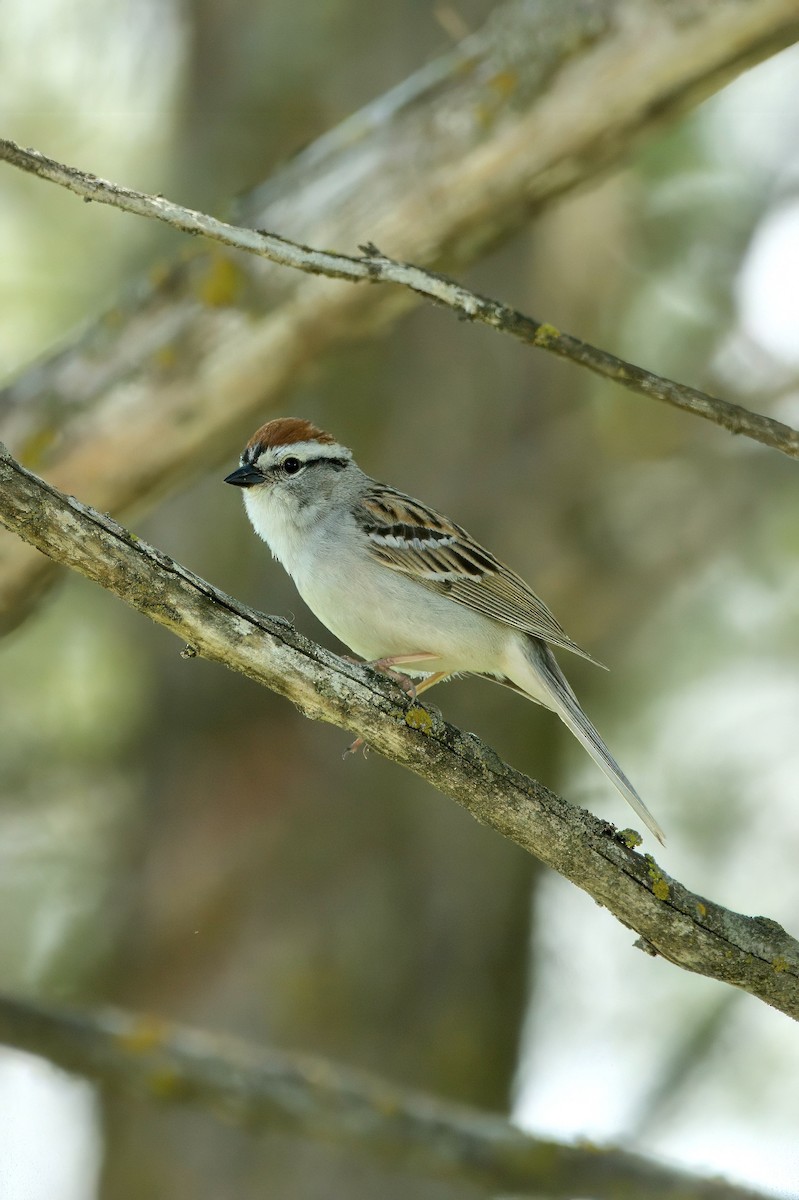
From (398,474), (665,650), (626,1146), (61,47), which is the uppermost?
(61,47)

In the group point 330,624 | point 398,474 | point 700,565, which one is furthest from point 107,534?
point 700,565

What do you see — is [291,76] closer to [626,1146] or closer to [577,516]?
[577,516]

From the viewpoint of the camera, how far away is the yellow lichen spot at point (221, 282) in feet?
13.8

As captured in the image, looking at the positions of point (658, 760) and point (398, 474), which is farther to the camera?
point (658, 760)

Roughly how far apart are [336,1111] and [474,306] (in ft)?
8.80

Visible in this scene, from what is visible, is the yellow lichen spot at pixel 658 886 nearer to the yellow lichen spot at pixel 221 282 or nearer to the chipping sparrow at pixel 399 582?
the chipping sparrow at pixel 399 582

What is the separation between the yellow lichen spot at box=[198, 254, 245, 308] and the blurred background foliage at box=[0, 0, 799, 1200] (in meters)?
0.48

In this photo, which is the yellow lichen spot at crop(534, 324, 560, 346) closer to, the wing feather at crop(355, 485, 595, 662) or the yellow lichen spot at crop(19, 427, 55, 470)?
the wing feather at crop(355, 485, 595, 662)

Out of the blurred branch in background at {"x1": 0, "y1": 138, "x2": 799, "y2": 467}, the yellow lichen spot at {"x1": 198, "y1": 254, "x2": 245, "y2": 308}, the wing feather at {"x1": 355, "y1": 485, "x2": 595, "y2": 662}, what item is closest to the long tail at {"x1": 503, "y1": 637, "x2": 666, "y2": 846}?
the wing feather at {"x1": 355, "y1": 485, "x2": 595, "y2": 662}

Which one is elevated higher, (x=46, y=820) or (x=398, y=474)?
(x=398, y=474)

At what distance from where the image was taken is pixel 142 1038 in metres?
4.21

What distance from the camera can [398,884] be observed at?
5.33m

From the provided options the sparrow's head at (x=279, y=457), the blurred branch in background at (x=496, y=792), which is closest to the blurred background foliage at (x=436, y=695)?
the sparrow's head at (x=279, y=457)

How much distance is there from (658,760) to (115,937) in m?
3.11
